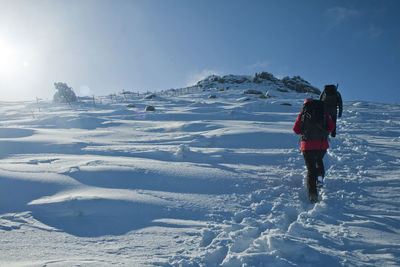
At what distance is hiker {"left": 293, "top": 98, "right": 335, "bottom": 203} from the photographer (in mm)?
3068

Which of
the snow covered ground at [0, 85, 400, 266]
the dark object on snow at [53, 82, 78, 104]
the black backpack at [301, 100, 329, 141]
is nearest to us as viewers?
the snow covered ground at [0, 85, 400, 266]

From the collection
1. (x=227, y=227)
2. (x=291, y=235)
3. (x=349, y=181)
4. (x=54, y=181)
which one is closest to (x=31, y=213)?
(x=54, y=181)

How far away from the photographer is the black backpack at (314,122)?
3055mm

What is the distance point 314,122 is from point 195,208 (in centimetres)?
225

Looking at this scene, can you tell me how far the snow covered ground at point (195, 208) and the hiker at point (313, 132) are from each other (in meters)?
0.45

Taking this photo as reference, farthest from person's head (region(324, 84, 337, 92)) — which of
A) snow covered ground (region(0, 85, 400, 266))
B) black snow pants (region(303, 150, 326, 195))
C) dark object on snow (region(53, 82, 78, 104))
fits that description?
dark object on snow (region(53, 82, 78, 104))

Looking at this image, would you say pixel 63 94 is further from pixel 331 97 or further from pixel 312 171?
pixel 312 171

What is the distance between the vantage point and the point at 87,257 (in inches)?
80.5

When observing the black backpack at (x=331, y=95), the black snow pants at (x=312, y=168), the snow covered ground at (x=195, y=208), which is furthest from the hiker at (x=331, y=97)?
the black snow pants at (x=312, y=168)

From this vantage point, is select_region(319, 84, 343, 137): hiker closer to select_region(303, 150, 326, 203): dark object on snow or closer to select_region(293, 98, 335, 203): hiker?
select_region(293, 98, 335, 203): hiker

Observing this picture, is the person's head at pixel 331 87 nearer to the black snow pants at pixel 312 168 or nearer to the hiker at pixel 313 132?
the hiker at pixel 313 132

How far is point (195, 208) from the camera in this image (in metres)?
3.03

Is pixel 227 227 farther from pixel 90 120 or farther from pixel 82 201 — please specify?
pixel 90 120

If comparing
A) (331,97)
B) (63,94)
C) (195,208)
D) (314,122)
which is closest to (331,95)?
(331,97)
